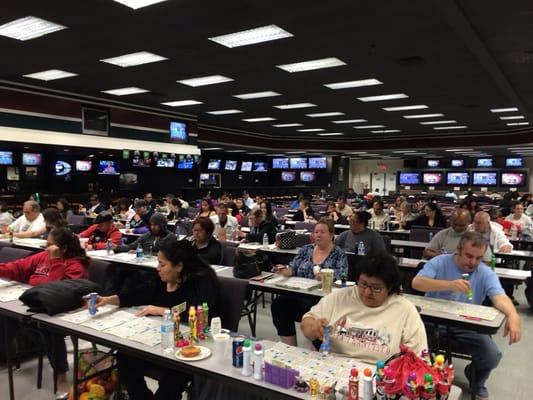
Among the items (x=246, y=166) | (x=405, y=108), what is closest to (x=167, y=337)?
(x=405, y=108)

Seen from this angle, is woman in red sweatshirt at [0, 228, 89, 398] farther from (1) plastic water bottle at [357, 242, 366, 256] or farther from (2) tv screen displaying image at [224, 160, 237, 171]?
(2) tv screen displaying image at [224, 160, 237, 171]

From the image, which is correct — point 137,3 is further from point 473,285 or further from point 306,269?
point 473,285

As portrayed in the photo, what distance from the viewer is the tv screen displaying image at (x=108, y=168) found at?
12.4 meters

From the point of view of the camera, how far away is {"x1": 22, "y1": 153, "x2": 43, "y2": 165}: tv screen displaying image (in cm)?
1083

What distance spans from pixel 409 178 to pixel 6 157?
17.1 m

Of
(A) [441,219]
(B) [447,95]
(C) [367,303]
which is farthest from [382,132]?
(C) [367,303]

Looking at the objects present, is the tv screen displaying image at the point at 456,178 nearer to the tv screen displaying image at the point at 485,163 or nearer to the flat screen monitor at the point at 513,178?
the flat screen monitor at the point at 513,178

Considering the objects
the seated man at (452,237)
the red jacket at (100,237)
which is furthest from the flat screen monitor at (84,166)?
the seated man at (452,237)

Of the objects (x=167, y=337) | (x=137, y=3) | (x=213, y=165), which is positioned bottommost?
(x=167, y=337)

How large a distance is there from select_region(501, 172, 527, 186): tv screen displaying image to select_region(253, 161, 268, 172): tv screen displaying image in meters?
11.4

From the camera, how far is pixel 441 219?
25.1ft

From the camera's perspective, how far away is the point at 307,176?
22.6 metres

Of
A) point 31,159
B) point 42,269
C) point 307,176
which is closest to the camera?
point 42,269

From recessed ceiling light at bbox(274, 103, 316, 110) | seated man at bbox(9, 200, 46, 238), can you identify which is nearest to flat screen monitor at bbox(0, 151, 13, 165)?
seated man at bbox(9, 200, 46, 238)
